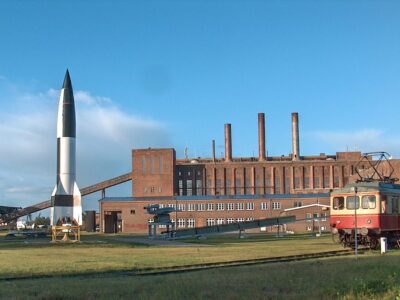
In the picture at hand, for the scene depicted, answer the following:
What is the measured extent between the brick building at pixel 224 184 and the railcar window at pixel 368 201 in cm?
7561

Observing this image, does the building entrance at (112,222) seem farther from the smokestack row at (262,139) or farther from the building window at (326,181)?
the building window at (326,181)

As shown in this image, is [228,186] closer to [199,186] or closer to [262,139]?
[199,186]

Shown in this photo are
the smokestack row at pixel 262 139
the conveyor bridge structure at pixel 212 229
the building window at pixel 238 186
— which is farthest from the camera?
the building window at pixel 238 186

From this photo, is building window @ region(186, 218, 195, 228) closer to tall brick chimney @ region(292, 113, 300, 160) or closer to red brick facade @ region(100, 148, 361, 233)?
red brick facade @ region(100, 148, 361, 233)

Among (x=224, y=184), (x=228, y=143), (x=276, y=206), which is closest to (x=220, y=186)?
(x=224, y=184)

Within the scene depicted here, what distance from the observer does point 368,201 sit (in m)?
29.3

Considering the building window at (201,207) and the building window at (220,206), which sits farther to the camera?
the building window at (201,207)

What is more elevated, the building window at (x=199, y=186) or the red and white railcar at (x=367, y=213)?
the building window at (x=199, y=186)

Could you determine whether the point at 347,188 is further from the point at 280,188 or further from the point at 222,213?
the point at 280,188

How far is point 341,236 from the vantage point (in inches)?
1200

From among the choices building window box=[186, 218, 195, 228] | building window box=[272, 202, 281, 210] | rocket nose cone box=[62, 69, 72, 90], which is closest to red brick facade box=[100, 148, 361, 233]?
building window box=[186, 218, 195, 228]

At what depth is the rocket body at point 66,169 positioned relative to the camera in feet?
184

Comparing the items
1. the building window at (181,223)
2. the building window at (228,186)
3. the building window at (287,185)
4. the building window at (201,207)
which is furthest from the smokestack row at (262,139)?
the building window at (181,223)

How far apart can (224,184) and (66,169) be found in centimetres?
7883
